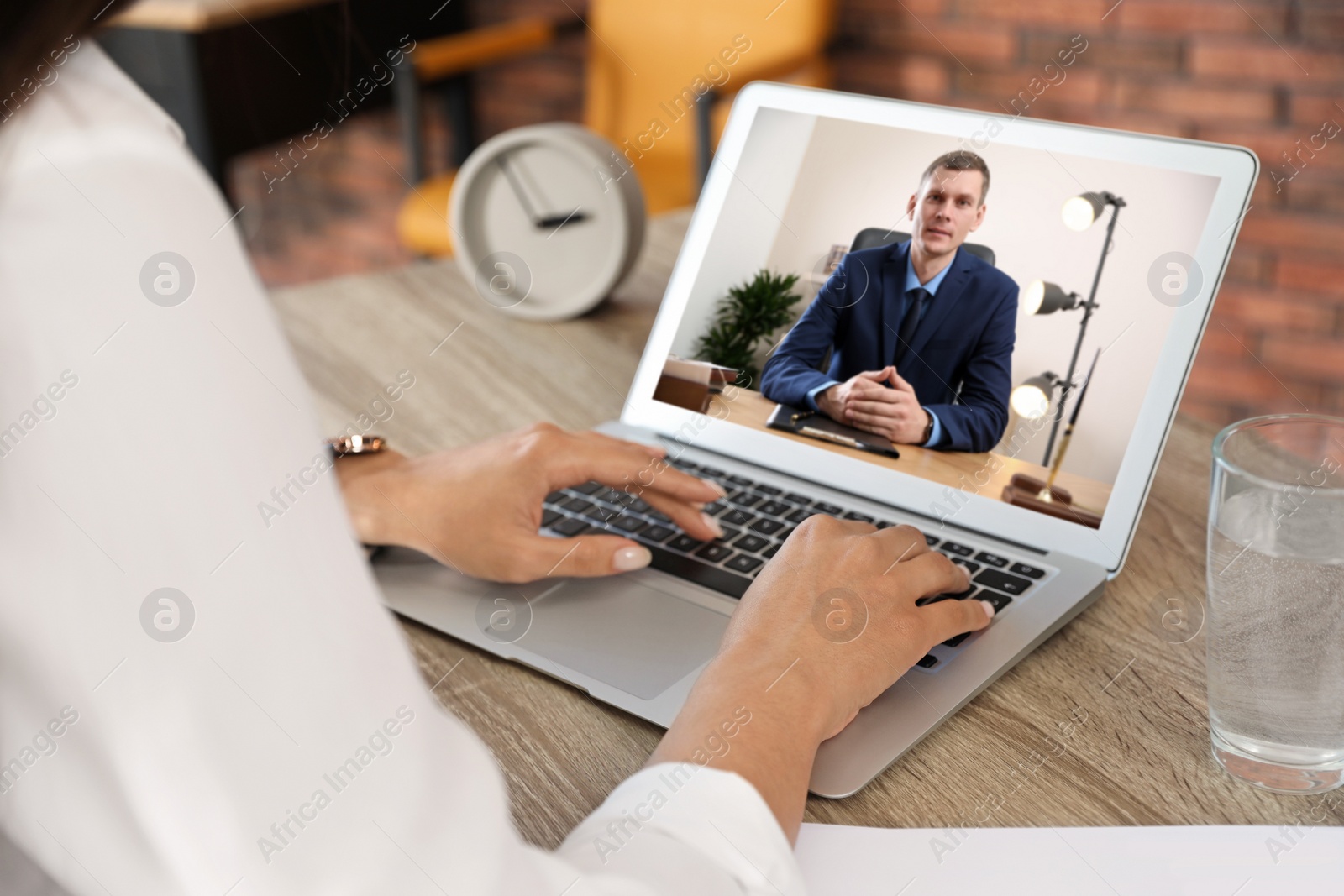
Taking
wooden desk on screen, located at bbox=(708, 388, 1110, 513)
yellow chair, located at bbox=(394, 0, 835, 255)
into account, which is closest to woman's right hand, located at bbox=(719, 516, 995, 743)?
wooden desk on screen, located at bbox=(708, 388, 1110, 513)

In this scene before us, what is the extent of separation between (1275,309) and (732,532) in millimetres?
1855

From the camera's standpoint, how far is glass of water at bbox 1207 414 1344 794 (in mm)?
507

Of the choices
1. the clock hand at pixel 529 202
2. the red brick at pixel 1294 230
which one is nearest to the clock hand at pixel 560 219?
the clock hand at pixel 529 202

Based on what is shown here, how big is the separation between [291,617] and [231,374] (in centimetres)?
8

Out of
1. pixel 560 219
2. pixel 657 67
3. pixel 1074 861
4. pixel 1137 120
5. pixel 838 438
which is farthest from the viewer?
pixel 657 67

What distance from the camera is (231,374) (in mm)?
335

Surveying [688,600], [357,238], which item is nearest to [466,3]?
[357,238]

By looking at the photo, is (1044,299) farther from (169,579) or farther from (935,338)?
(169,579)

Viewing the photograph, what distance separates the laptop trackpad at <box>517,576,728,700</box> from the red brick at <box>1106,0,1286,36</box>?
186 cm

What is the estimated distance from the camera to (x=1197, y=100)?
213 centimetres

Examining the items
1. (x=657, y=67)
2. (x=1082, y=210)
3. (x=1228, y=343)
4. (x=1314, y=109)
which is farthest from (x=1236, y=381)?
(x=1082, y=210)

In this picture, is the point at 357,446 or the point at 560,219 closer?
the point at 357,446

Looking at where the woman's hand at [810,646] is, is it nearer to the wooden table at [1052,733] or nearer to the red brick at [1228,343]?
the wooden table at [1052,733]

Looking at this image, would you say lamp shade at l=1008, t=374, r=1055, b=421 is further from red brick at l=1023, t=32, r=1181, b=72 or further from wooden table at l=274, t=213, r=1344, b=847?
red brick at l=1023, t=32, r=1181, b=72
